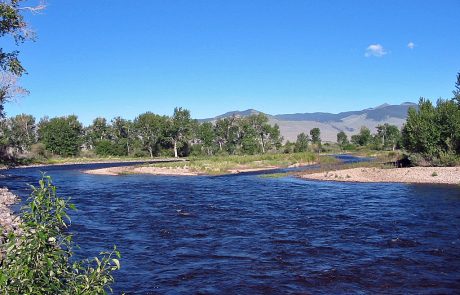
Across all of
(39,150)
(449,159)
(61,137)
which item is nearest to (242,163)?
(449,159)

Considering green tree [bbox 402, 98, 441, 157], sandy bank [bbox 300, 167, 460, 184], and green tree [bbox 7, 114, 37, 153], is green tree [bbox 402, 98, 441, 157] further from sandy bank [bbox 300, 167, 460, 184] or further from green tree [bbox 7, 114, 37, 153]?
green tree [bbox 7, 114, 37, 153]

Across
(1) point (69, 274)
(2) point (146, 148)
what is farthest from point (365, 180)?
(2) point (146, 148)

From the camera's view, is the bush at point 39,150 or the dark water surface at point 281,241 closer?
the dark water surface at point 281,241

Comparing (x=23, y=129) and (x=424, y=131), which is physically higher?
(x=23, y=129)

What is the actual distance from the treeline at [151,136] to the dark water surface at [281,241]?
7314cm

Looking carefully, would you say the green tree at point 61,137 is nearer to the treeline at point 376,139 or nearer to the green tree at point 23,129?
the green tree at point 23,129

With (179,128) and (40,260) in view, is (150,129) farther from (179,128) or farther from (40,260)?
(40,260)

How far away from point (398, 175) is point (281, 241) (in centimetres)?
2783

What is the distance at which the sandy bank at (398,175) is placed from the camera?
36.8 m

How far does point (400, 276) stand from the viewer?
1266 cm

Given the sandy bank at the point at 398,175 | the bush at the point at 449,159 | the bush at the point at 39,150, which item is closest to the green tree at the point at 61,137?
the bush at the point at 39,150

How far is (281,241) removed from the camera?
17.2 m

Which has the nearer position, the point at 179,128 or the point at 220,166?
the point at 220,166

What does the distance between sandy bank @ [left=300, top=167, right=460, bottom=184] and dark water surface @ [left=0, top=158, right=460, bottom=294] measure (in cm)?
584
